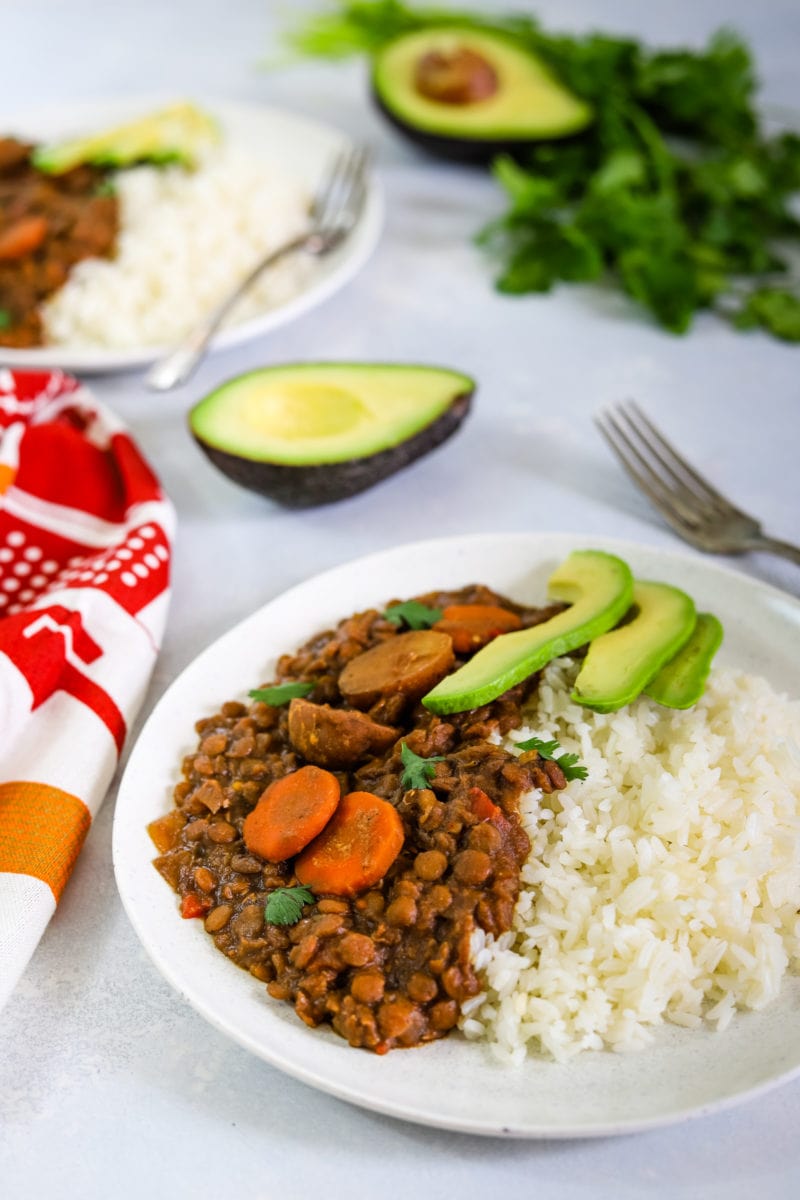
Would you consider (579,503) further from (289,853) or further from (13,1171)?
(13,1171)

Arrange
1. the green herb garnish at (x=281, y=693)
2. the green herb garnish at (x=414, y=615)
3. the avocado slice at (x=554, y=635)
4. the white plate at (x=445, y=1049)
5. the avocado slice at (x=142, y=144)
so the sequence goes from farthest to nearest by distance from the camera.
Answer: the avocado slice at (x=142, y=144), the green herb garnish at (x=414, y=615), the green herb garnish at (x=281, y=693), the avocado slice at (x=554, y=635), the white plate at (x=445, y=1049)

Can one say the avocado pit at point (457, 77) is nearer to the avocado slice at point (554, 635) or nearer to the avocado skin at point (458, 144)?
the avocado skin at point (458, 144)

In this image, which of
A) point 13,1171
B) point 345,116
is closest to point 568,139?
point 345,116

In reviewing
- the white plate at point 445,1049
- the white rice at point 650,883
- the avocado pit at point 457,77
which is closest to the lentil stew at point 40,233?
the avocado pit at point 457,77

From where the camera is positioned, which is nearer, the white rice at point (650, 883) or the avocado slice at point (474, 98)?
the white rice at point (650, 883)

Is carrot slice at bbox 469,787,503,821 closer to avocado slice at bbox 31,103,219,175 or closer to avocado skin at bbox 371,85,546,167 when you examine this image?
avocado slice at bbox 31,103,219,175

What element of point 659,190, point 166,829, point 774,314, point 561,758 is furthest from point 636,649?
point 659,190
